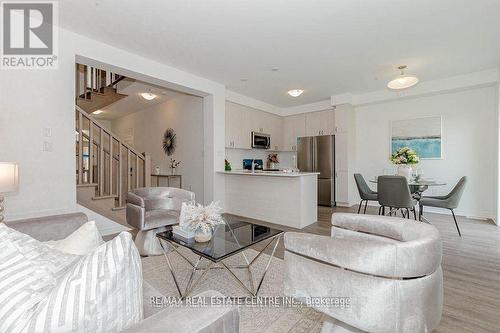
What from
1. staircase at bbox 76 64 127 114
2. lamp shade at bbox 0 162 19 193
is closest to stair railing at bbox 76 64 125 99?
staircase at bbox 76 64 127 114

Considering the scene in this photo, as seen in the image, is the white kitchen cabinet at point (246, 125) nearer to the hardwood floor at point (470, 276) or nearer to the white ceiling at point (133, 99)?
the white ceiling at point (133, 99)

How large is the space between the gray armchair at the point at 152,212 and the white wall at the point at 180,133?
1.84 meters

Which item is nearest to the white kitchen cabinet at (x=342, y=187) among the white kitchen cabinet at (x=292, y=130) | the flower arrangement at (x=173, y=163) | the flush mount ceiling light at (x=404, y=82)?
the white kitchen cabinet at (x=292, y=130)

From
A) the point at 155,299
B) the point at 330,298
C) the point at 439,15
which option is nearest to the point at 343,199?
the point at 439,15

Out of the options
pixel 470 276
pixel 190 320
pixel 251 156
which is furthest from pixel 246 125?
pixel 190 320

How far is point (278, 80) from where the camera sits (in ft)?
14.9

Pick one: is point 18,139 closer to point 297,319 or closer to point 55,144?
point 55,144

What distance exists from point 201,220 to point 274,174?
7.76 ft

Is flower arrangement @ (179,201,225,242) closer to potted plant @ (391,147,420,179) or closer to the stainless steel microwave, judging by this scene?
potted plant @ (391,147,420,179)

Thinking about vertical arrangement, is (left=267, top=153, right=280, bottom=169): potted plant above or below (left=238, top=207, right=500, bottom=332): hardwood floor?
above

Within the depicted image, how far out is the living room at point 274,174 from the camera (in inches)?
38.6

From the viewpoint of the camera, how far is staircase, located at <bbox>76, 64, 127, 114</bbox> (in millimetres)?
4945

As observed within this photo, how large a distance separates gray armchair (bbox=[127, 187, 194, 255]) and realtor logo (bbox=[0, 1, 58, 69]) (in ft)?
5.73

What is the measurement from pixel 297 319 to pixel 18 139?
311 cm
